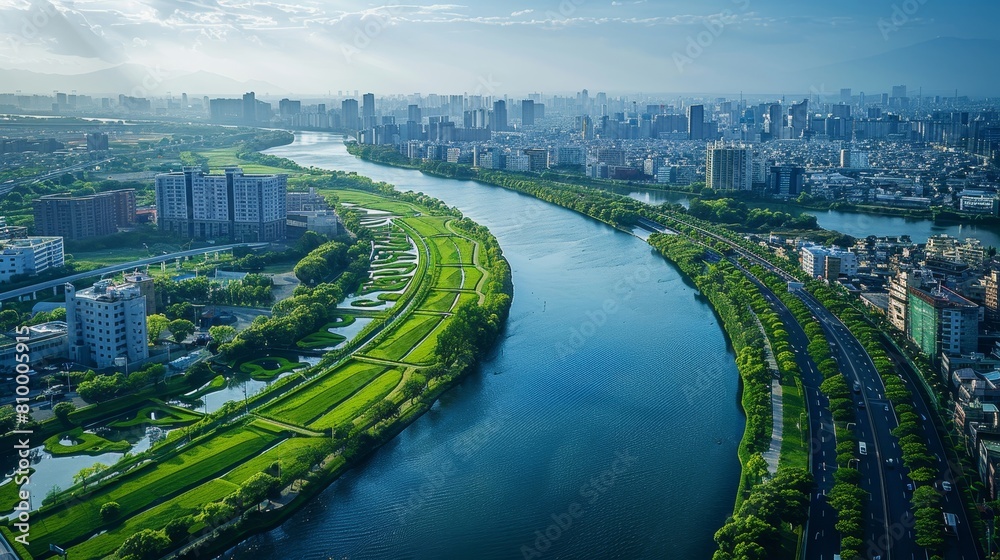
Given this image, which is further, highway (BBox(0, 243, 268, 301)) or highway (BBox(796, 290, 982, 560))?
highway (BBox(0, 243, 268, 301))

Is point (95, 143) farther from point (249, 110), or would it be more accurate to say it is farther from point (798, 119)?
point (798, 119)

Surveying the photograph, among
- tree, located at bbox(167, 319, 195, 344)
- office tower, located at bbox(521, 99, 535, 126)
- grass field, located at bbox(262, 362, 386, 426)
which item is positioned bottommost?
grass field, located at bbox(262, 362, 386, 426)

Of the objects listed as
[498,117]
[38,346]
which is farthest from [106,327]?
[498,117]

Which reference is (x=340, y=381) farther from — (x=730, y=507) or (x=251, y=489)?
(x=730, y=507)

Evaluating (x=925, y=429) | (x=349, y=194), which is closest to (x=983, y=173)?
(x=349, y=194)

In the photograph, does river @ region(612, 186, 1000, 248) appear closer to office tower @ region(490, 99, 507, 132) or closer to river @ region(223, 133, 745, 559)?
river @ region(223, 133, 745, 559)

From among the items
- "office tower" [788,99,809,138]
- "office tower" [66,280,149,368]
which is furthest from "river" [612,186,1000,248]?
"office tower" [788,99,809,138]
